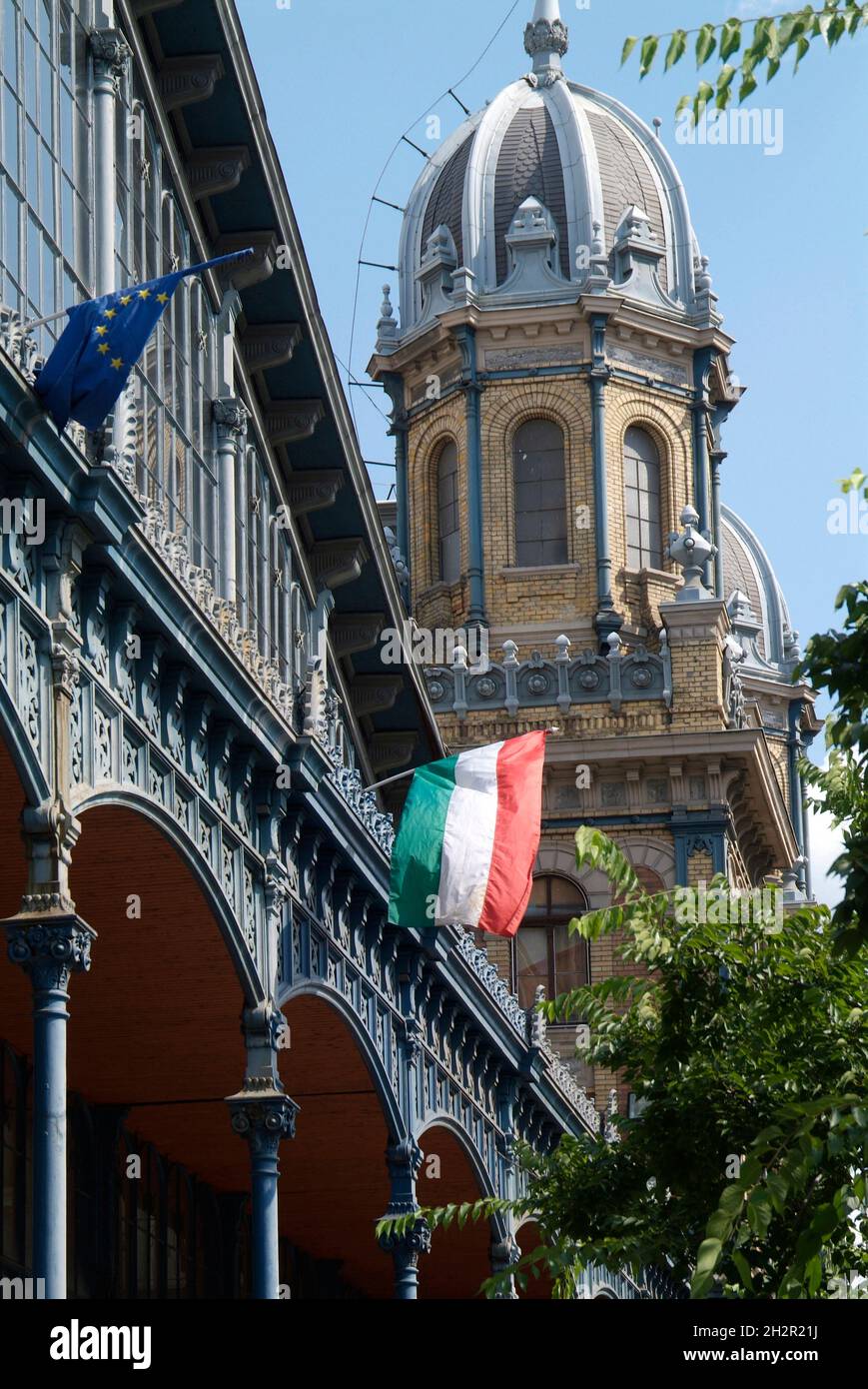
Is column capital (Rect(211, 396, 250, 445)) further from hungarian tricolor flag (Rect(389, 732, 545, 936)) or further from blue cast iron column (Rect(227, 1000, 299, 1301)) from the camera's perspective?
blue cast iron column (Rect(227, 1000, 299, 1301))

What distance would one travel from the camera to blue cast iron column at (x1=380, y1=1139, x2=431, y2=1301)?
29328mm

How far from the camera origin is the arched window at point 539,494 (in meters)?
60.8

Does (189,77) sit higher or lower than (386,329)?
lower

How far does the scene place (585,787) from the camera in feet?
183

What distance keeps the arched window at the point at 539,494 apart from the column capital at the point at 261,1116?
1477 inches

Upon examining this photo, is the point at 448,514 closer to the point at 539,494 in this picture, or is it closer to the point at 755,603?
the point at 539,494

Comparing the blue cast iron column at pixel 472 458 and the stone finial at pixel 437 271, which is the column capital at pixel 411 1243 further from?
the stone finial at pixel 437 271

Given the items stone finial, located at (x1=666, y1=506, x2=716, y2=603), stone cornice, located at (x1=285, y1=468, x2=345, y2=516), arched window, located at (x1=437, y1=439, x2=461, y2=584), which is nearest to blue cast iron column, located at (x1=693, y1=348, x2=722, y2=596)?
stone finial, located at (x1=666, y1=506, x2=716, y2=603)

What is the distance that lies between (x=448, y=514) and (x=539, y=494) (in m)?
2.27

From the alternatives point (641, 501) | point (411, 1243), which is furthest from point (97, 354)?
point (641, 501)

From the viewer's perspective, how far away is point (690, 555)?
59.3m

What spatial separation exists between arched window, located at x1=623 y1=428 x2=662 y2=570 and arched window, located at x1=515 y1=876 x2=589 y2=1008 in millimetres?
8116
